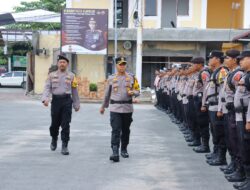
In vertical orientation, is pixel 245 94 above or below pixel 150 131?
above

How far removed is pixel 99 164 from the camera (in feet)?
29.6

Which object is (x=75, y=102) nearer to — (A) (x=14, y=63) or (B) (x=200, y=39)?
(B) (x=200, y=39)

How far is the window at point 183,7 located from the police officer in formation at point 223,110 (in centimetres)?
2045

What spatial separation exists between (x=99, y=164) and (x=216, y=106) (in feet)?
7.40

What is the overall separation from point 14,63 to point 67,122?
148 ft

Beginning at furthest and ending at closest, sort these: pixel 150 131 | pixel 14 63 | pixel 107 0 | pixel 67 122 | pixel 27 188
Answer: pixel 14 63 → pixel 107 0 → pixel 150 131 → pixel 67 122 → pixel 27 188

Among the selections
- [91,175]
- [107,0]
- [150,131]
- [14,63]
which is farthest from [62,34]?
[14,63]

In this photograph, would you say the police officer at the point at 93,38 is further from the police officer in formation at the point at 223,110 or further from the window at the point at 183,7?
the police officer in formation at the point at 223,110

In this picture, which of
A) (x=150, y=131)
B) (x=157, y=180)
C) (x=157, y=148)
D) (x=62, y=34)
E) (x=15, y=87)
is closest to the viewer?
(x=157, y=180)

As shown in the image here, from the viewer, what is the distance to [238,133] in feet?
24.1

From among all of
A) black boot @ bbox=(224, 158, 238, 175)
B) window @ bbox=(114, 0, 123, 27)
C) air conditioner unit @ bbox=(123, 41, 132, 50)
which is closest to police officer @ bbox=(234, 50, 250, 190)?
black boot @ bbox=(224, 158, 238, 175)

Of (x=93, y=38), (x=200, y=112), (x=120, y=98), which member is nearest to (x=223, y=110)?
(x=120, y=98)

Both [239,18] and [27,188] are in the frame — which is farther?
[239,18]

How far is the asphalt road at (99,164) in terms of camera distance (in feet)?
24.5
